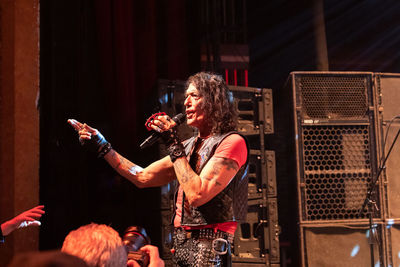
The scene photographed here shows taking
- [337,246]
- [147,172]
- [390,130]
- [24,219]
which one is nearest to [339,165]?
[390,130]

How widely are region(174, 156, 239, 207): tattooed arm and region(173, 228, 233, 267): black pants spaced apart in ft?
0.54

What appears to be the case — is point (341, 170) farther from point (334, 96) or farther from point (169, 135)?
point (169, 135)

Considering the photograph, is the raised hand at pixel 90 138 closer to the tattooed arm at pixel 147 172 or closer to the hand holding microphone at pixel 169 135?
the tattooed arm at pixel 147 172

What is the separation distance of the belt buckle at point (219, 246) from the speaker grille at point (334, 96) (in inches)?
75.6

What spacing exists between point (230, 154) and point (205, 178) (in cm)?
17

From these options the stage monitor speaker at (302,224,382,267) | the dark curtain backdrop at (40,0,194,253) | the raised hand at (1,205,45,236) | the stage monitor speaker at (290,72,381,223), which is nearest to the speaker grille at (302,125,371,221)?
the stage monitor speaker at (290,72,381,223)

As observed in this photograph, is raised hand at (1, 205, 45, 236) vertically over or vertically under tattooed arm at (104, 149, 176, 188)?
under

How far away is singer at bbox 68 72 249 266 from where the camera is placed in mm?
1865

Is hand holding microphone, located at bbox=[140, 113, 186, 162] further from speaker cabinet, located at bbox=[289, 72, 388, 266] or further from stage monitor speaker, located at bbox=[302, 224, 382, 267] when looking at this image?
stage monitor speaker, located at bbox=[302, 224, 382, 267]

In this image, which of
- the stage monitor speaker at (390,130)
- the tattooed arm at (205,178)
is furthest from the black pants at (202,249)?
the stage monitor speaker at (390,130)

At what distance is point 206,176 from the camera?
6.14 ft

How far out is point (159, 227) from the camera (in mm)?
3021

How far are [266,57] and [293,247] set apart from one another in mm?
2227

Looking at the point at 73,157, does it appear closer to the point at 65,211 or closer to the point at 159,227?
the point at 65,211
